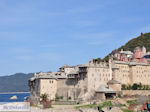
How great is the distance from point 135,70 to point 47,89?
3312 cm

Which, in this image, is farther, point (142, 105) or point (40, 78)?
point (40, 78)

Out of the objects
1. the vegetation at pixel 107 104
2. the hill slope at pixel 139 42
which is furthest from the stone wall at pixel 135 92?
the hill slope at pixel 139 42

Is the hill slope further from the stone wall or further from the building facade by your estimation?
the stone wall

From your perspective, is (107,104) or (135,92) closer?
(107,104)

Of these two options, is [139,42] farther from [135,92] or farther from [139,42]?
[135,92]

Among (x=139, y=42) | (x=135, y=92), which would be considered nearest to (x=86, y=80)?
(x=135, y=92)

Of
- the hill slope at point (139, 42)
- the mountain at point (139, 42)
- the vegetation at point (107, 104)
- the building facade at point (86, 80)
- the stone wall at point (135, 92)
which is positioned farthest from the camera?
the hill slope at point (139, 42)

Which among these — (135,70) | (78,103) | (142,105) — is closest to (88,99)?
(78,103)

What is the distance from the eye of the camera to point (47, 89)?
9575 centimetres

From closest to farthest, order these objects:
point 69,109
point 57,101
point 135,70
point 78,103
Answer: point 69,109
point 78,103
point 57,101
point 135,70

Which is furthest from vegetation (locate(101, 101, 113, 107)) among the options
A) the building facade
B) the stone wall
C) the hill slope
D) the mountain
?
the hill slope

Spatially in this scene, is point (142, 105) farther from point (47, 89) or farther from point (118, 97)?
point (47, 89)

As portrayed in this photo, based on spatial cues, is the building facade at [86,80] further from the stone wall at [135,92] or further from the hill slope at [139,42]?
the hill slope at [139,42]

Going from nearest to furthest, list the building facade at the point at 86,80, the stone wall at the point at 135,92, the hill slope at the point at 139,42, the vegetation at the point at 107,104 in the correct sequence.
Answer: the vegetation at the point at 107,104, the building facade at the point at 86,80, the stone wall at the point at 135,92, the hill slope at the point at 139,42
